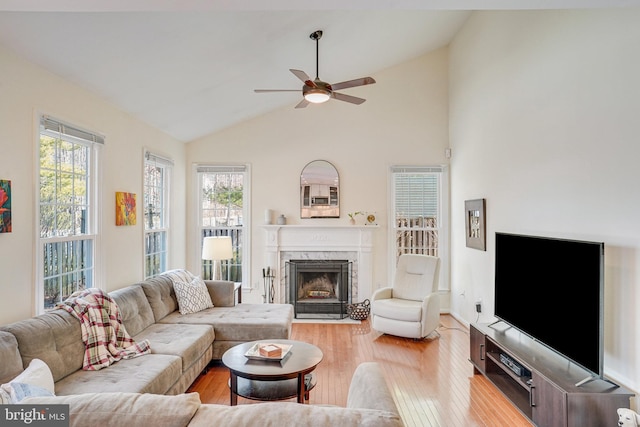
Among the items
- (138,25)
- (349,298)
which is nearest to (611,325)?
(349,298)

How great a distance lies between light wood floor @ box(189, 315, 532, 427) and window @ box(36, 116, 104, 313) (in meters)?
1.45

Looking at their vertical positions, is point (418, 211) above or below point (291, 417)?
above

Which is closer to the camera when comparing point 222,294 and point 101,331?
point 101,331

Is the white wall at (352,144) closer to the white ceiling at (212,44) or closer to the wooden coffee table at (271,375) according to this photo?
the white ceiling at (212,44)

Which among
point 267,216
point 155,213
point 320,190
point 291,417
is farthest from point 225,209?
point 291,417

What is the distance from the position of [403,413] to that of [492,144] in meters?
3.06

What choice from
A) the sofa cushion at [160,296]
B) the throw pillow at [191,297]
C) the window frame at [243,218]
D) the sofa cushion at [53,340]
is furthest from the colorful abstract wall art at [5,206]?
the window frame at [243,218]

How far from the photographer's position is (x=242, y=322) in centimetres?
366

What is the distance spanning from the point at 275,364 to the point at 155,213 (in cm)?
316

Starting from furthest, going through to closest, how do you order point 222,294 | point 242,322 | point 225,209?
point 225,209 → point 222,294 → point 242,322

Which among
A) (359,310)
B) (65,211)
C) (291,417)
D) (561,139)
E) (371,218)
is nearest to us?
(291,417)

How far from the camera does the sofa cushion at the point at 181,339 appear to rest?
2.92m

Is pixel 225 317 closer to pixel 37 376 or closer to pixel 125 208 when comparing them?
pixel 125 208

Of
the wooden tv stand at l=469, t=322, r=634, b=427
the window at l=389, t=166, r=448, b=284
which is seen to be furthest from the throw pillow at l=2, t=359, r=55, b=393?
the window at l=389, t=166, r=448, b=284
